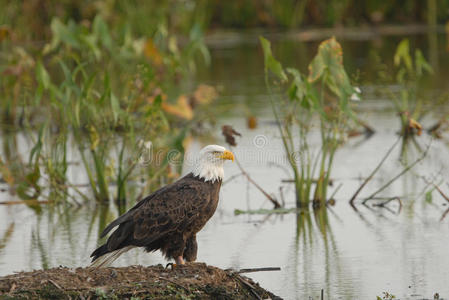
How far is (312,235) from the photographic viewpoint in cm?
746

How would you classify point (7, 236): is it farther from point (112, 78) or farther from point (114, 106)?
point (112, 78)

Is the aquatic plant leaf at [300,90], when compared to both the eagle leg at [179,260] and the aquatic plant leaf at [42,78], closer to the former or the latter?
the aquatic plant leaf at [42,78]

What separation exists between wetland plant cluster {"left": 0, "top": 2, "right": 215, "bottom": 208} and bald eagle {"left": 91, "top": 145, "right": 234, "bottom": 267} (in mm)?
1472

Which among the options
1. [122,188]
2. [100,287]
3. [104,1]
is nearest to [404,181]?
[122,188]

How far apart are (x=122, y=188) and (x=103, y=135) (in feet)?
1.69

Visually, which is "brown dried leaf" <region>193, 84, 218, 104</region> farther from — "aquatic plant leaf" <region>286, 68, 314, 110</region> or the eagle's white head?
the eagle's white head

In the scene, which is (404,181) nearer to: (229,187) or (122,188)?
(229,187)

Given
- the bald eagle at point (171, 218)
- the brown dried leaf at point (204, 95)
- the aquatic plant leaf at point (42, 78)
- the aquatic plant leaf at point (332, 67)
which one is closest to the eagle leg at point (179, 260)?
the bald eagle at point (171, 218)

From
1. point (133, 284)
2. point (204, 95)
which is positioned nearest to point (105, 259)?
point (133, 284)

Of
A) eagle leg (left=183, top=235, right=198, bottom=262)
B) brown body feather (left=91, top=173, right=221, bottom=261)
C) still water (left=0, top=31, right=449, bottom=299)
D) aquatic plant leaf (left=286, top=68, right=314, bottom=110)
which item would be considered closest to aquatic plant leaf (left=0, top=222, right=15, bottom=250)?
still water (left=0, top=31, right=449, bottom=299)

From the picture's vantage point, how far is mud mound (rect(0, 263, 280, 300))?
17.3 ft

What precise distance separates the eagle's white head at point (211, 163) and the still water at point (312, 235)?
73 cm

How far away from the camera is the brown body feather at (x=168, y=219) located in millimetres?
5914

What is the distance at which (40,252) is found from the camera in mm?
7281
